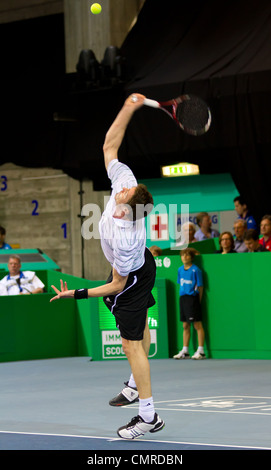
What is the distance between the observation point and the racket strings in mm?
8430

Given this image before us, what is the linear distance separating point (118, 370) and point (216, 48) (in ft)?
27.1

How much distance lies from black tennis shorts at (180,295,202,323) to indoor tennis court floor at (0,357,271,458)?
1.95 feet

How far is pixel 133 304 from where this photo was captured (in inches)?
266

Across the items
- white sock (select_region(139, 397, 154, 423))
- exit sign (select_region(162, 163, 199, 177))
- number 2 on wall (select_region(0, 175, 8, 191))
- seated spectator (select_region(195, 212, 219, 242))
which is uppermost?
number 2 on wall (select_region(0, 175, 8, 191))

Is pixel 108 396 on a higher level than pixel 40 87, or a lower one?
lower

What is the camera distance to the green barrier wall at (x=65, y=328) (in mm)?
12945

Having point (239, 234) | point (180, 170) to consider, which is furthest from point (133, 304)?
point (180, 170)

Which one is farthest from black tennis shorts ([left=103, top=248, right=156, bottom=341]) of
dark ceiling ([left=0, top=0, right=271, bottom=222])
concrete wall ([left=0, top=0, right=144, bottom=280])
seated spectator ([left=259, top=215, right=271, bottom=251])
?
concrete wall ([left=0, top=0, right=144, bottom=280])

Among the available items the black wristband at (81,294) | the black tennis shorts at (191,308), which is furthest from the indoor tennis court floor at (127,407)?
the black wristband at (81,294)

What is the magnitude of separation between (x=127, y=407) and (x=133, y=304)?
1.93 meters

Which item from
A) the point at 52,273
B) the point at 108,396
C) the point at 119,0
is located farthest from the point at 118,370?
the point at 119,0

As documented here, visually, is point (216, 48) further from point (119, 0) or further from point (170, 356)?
point (170, 356)

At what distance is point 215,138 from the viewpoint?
56.9ft

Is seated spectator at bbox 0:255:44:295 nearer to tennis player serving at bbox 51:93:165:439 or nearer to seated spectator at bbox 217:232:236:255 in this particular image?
seated spectator at bbox 217:232:236:255
